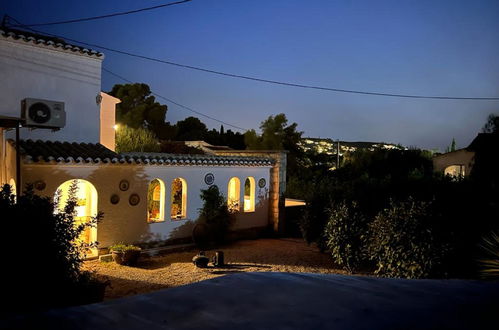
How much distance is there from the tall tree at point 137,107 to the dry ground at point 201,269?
19.6 meters

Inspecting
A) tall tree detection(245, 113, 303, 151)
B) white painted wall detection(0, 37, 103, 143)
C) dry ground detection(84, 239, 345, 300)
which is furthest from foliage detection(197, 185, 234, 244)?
tall tree detection(245, 113, 303, 151)

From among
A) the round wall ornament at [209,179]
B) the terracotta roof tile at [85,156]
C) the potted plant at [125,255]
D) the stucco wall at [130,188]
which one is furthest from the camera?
the round wall ornament at [209,179]

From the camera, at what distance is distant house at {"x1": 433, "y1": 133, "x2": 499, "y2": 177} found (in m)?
17.3

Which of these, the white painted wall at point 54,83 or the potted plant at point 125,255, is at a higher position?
the white painted wall at point 54,83

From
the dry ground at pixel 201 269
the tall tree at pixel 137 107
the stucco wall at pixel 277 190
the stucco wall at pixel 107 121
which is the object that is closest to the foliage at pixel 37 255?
the dry ground at pixel 201 269

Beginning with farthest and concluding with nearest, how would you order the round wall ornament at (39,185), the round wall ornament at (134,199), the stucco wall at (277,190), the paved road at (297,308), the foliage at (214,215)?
the stucco wall at (277,190)
the foliage at (214,215)
the round wall ornament at (134,199)
the round wall ornament at (39,185)
the paved road at (297,308)

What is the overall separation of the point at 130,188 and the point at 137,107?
2042cm

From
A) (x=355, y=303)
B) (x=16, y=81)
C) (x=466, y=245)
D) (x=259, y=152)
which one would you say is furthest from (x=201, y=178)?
(x=355, y=303)

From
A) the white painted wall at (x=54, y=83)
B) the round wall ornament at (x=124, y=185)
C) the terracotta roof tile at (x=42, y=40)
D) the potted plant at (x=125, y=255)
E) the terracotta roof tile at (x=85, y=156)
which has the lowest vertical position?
the potted plant at (x=125, y=255)

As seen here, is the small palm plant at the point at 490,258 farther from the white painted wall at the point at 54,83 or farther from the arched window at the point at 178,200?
the white painted wall at the point at 54,83

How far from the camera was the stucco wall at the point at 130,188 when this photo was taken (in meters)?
10.4

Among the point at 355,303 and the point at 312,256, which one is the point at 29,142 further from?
the point at 355,303

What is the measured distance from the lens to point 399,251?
29.0ft

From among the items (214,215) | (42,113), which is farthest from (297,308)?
(214,215)
